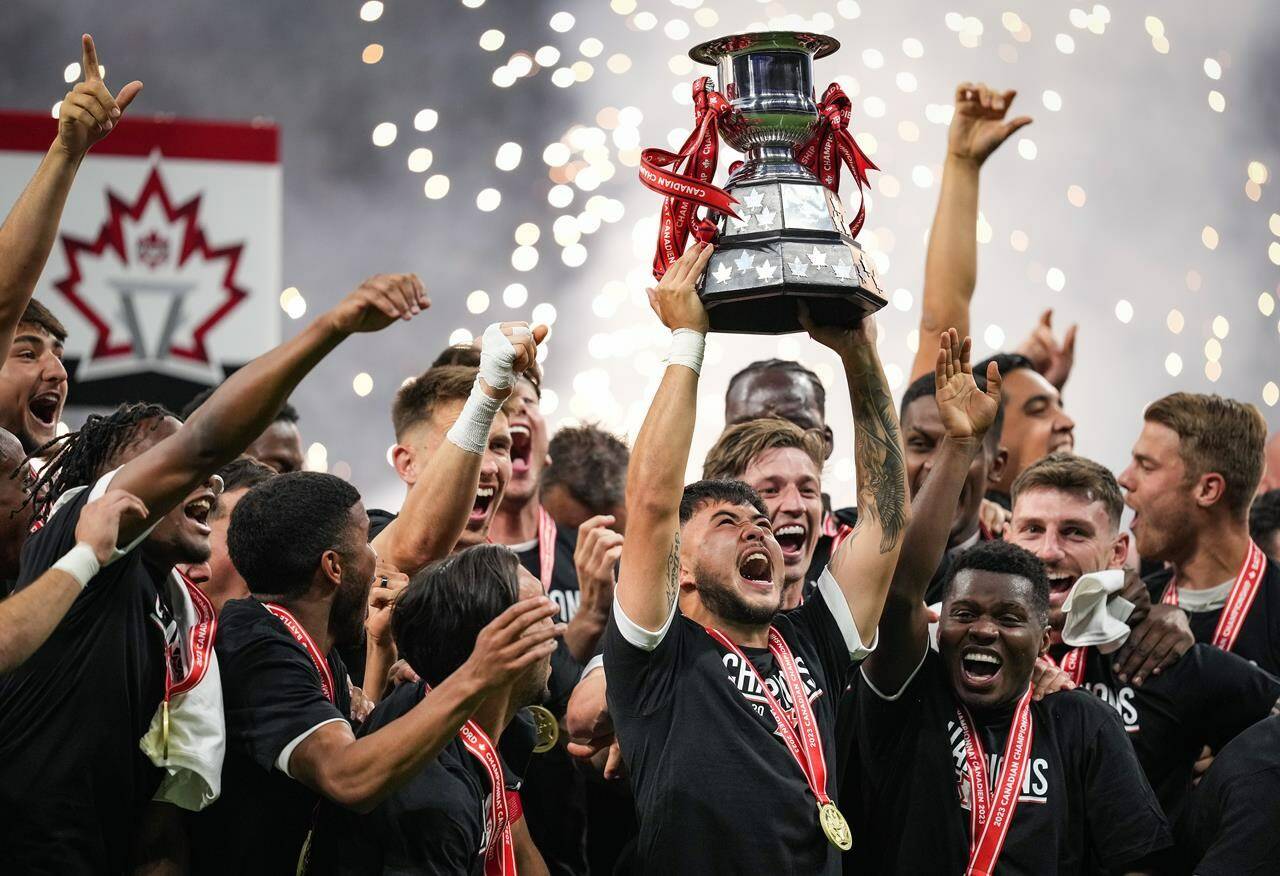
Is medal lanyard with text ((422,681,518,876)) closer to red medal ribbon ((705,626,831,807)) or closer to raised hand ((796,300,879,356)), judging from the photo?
red medal ribbon ((705,626,831,807))

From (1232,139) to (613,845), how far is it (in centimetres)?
603

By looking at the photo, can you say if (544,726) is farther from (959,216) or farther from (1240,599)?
(959,216)

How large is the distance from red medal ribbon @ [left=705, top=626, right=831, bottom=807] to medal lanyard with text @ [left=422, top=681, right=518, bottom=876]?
1.92 ft

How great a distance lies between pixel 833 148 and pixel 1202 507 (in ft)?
6.16

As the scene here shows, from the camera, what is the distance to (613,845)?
15.2 ft

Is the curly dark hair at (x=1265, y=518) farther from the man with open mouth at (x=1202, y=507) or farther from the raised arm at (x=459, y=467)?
the raised arm at (x=459, y=467)

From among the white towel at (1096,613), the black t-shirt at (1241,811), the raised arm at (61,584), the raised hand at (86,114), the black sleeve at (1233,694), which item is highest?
the raised hand at (86,114)

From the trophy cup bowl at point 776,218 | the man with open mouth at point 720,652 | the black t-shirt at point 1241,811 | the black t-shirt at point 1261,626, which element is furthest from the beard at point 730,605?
Result: the black t-shirt at point 1261,626

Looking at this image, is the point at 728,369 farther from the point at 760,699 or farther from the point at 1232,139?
the point at 760,699

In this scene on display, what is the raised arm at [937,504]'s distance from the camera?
13.3 ft

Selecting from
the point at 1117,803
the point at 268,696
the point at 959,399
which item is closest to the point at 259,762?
the point at 268,696

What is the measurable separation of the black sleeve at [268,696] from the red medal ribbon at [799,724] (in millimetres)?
905

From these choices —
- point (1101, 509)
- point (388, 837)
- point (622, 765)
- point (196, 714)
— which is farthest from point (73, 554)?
point (1101, 509)

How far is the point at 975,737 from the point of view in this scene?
412 centimetres
